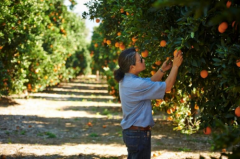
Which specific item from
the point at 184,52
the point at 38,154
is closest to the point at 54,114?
the point at 38,154

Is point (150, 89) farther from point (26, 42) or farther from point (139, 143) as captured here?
point (26, 42)

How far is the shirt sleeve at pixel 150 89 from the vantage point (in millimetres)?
3010

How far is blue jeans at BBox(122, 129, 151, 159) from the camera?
10.2ft

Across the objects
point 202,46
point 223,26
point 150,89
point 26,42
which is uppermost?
point 26,42

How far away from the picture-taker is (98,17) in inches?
254

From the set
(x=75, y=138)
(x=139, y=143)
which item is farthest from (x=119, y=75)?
(x=75, y=138)

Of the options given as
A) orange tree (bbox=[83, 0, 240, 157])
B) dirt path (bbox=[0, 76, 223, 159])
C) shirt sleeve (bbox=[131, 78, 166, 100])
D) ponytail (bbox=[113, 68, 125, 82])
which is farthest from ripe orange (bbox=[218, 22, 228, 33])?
dirt path (bbox=[0, 76, 223, 159])

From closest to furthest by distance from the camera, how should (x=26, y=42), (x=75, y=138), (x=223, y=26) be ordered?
(x=223, y=26) → (x=75, y=138) → (x=26, y=42)

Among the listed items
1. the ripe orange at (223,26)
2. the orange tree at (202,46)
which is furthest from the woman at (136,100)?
the ripe orange at (223,26)

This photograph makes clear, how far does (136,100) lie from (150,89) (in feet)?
0.66

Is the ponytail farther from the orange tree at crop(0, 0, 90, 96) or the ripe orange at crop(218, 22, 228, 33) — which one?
the orange tree at crop(0, 0, 90, 96)

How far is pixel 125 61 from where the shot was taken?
326 cm

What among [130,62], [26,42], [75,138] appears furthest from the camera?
[26,42]

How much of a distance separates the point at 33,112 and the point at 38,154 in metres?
6.44
